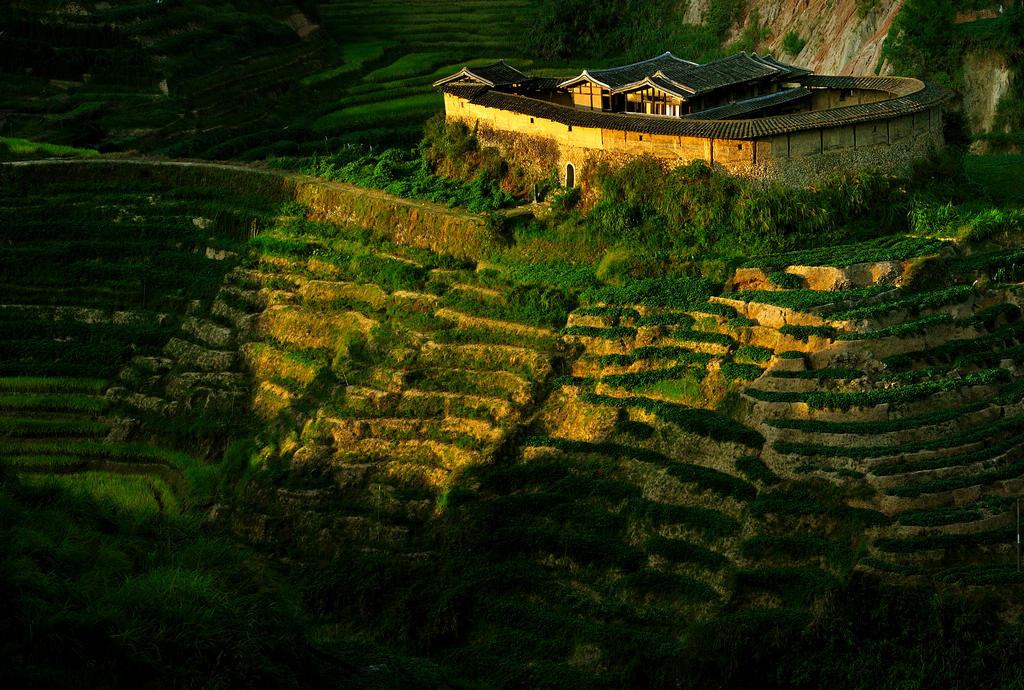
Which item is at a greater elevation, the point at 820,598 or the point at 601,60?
the point at 601,60

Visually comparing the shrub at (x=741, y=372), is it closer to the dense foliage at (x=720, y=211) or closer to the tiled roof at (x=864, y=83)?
the dense foliage at (x=720, y=211)

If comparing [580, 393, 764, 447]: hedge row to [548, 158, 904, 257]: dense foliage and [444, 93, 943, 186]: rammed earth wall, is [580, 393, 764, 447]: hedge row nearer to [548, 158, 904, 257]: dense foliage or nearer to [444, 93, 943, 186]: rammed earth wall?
[548, 158, 904, 257]: dense foliage

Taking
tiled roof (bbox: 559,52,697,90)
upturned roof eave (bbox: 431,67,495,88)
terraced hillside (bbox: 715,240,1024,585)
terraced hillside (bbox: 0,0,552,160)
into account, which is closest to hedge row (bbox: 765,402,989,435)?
terraced hillside (bbox: 715,240,1024,585)

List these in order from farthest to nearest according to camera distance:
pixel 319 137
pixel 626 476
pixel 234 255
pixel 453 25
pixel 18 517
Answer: pixel 453 25
pixel 319 137
pixel 234 255
pixel 626 476
pixel 18 517

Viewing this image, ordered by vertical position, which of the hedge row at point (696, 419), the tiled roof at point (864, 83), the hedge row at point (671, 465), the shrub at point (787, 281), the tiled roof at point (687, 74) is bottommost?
the hedge row at point (671, 465)

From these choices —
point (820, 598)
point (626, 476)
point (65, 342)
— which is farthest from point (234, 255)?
point (820, 598)

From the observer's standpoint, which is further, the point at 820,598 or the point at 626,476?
the point at 626,476

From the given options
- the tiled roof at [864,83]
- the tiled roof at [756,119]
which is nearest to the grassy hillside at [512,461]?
the tiled roof at [756,119]

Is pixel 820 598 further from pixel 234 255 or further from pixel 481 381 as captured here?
pixel 234 255
